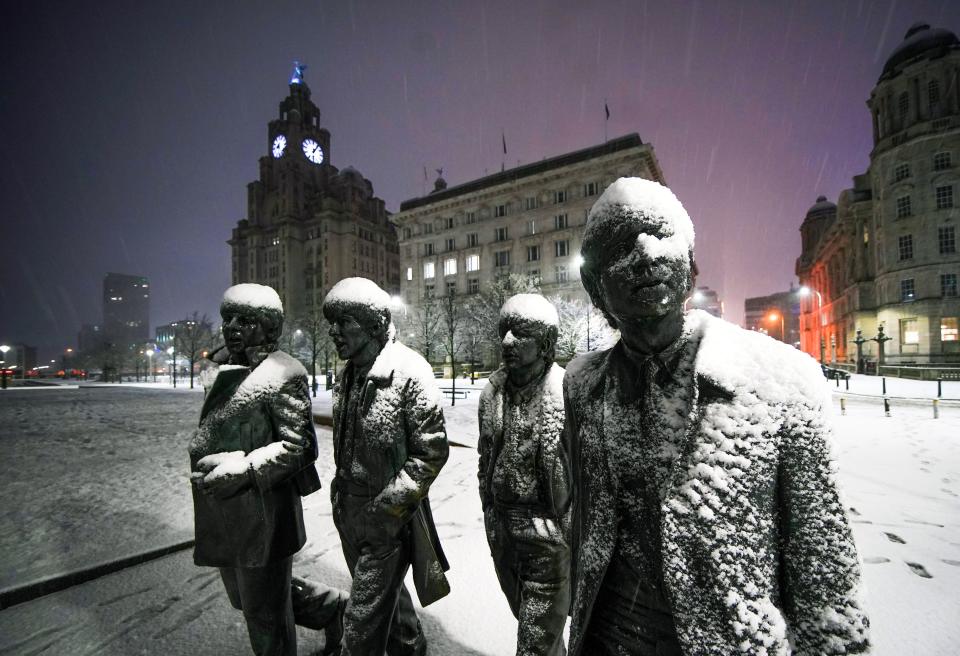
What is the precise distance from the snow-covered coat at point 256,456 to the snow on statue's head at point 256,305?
0.85 ft

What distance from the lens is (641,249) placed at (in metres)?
1.41

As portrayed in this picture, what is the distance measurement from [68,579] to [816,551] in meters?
6.37

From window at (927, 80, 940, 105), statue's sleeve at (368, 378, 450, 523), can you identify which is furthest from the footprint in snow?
window at (927, 80, 940, 105)

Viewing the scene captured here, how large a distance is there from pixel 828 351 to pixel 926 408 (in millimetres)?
59506

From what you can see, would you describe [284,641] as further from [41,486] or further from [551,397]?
[41,486]

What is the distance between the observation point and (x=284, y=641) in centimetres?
293

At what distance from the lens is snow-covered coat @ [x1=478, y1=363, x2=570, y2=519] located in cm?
302

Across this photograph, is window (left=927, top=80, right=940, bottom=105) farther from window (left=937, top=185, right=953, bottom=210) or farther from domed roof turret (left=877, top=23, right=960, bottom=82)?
window (left=937, top=185, right=953, bottom=210)

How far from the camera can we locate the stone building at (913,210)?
3819cm

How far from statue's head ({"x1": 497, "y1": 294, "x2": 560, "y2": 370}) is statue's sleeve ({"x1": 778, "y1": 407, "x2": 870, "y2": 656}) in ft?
7.15

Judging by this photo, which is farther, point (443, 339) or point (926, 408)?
point (443, 339)

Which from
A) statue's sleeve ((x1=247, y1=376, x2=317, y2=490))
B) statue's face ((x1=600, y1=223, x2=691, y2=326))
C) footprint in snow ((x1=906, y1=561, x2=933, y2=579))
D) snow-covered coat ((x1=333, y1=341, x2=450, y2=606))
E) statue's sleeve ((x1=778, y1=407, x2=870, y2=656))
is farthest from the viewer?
footprint in snow ((x1=906, y1=561, x2=933, y2=579))

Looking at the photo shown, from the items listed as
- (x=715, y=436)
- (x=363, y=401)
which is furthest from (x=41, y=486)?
(x=715, y=436)

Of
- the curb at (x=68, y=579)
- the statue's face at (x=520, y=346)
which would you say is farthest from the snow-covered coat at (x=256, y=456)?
the curb at (x=68, y=579)
